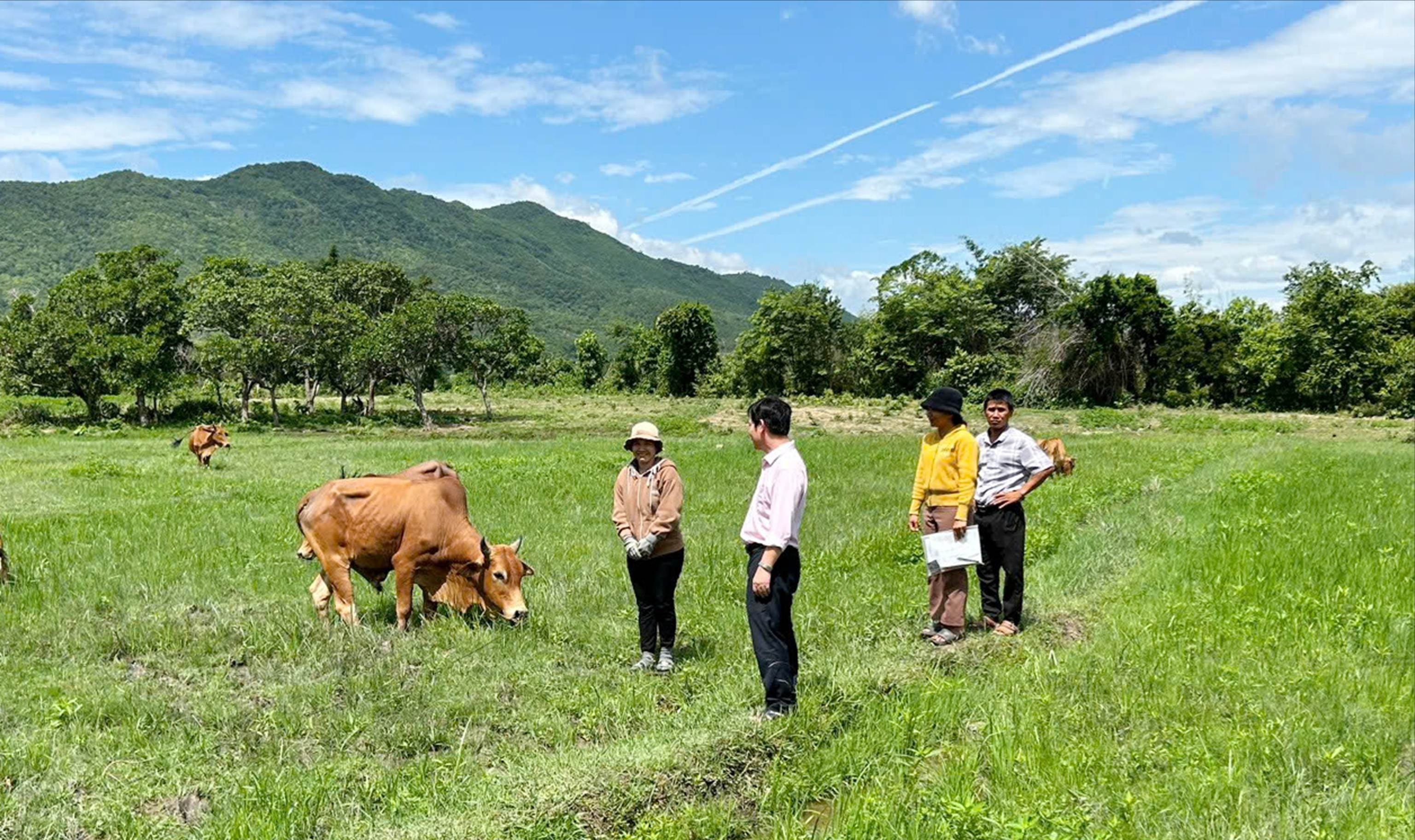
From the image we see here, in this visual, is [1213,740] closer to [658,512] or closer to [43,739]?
[658,512]

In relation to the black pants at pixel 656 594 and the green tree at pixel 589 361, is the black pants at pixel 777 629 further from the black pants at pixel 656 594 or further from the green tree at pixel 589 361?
the green tree at pixel 589 361

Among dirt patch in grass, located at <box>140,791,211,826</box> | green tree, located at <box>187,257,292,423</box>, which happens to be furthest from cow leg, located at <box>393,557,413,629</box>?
green tree, located at <box>187,257,292,423</box>

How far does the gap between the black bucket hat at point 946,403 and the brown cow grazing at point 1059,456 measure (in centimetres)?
1263

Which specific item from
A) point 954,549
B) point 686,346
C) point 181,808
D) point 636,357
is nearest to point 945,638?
point 954,549

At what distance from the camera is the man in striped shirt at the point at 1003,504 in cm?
714

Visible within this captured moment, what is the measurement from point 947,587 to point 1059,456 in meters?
13.0

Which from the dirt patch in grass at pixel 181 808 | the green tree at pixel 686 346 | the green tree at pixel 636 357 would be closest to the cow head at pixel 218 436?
the dirt patch in grass at pixel 181 808

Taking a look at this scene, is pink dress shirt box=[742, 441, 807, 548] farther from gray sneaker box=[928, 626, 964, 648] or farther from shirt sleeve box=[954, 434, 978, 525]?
gray sneaker box=[928, 626, 964, 648]

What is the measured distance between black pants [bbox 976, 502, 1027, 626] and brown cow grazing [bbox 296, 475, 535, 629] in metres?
3.92

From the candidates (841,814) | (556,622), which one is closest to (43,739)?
(556,622)

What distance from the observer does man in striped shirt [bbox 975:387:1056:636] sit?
7.14m

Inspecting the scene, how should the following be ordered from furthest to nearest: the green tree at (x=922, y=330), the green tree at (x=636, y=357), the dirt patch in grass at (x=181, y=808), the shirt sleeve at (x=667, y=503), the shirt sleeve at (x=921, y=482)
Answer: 1. the green tree at (x=636, y=357)
2. the green tree at (x=922, y=330)
3. the shirt sleeve at (x=921, y=482)
4. the shirt sleeve at (x=667, y=503)
5. the dirt patch in grass at (x=181, y=808)

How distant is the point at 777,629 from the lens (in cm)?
533

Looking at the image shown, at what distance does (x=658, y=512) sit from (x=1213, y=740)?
3721mm
